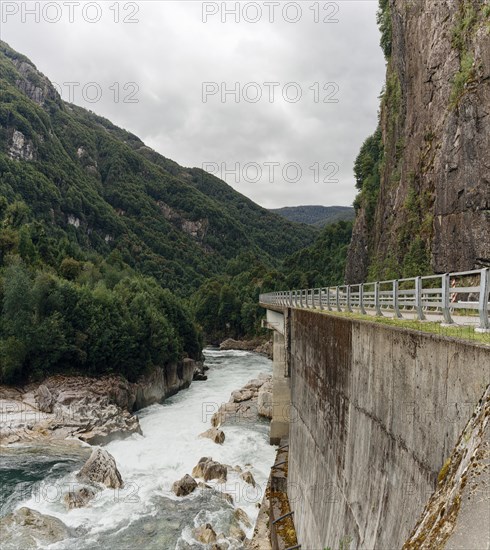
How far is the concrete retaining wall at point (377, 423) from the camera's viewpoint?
5.80 metres

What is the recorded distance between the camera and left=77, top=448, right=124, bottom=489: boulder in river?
22609mm

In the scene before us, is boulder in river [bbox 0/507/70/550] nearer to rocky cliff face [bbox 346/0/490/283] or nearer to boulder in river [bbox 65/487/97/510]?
boulder in river [bbox 65/487/97/510]

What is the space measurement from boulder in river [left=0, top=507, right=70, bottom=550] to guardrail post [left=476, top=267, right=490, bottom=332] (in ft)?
61.5

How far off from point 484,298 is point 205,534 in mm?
16664

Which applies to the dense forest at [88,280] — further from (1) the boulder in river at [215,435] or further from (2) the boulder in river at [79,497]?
(2) the boulder in river at [79,497]

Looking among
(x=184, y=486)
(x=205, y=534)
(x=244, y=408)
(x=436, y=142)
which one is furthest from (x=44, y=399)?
(x=436, y=142)

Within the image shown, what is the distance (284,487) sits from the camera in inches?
812

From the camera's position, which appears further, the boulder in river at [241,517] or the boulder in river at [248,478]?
the boulder in river at [248,478]

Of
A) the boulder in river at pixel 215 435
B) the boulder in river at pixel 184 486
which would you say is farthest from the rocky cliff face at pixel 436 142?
the boulder in river at pixel 184 486

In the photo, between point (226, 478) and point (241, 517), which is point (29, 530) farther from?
point (226, 478)

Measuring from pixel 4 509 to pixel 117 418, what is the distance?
12.7m

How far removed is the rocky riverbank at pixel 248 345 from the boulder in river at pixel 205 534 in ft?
204

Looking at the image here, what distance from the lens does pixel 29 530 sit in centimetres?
1805

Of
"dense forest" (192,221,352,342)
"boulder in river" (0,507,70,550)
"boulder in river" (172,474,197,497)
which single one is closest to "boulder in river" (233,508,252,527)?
"boulder in river" (172,474,197,497)
